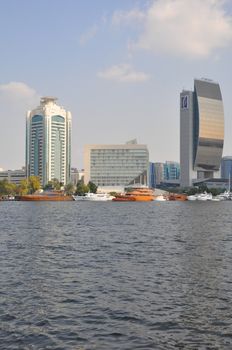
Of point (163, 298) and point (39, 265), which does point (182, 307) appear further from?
point (39, 265)

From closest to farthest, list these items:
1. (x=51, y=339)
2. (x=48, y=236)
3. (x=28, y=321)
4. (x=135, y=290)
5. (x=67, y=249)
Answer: (x=51, y=339), (x=28, y=321), (x=135, y=290), (x=67, y=249), (x=48, y=236)

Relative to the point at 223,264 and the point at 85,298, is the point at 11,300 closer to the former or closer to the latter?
the point at 85,298

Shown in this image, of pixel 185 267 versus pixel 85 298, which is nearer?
pixel 85 298

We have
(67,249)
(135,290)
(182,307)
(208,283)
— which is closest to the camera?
(182,307)

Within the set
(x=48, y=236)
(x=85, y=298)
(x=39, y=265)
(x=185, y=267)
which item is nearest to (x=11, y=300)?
(x=85, y=298)

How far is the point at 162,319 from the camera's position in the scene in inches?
935

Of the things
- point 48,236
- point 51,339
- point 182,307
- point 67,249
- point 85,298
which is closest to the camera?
point 51,339

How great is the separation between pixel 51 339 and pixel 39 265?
1872 centimetres

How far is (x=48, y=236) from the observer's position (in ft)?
206

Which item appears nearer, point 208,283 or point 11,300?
point 11,300

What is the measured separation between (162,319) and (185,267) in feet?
49.5

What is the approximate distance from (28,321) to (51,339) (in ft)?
9.74

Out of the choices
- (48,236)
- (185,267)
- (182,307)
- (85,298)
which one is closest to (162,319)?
(182,307)

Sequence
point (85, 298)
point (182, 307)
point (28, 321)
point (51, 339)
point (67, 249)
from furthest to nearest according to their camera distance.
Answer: point (67, 249) → point (85, 298) → point (182, 307) → point (28, 321) → point (51, 339)
